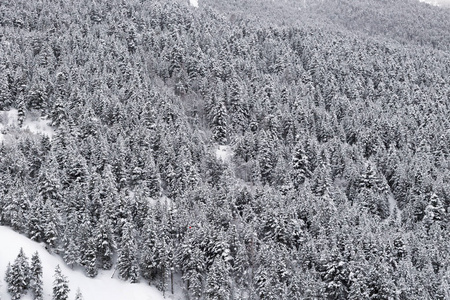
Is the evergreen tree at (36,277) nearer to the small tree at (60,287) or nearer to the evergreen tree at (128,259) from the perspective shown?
the small tree at (60,287)

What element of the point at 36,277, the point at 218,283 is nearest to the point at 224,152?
the point at 218,283

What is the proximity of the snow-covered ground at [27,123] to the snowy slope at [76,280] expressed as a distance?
92.0ft

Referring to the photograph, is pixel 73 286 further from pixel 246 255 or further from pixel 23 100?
pixel 23 100

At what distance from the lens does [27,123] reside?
8694 centimetres

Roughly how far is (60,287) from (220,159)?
1602 inches

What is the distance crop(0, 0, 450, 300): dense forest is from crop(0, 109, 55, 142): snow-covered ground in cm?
154

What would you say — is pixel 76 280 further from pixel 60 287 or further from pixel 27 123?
pixel 27 123

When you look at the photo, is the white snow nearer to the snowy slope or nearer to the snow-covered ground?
the snow-covered ground

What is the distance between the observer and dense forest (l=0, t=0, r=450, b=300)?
197 feet

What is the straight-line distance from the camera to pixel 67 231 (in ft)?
196

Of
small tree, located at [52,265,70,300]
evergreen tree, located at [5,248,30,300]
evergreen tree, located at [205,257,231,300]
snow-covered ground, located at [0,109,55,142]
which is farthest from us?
snow-covered ground, located at [0,109,55,142]

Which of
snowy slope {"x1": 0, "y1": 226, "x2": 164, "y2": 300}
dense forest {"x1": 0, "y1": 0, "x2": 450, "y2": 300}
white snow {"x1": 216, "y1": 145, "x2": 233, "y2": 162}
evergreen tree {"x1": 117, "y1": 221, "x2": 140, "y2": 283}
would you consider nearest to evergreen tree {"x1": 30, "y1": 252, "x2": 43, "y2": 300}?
snowy slope {"x1": 0, "y1": 226, "x2": 164, "y2": 300}

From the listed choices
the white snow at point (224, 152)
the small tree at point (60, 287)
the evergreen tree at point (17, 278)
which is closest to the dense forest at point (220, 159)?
the white snow at point (224, 152)

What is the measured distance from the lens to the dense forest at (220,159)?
60.1 metres
